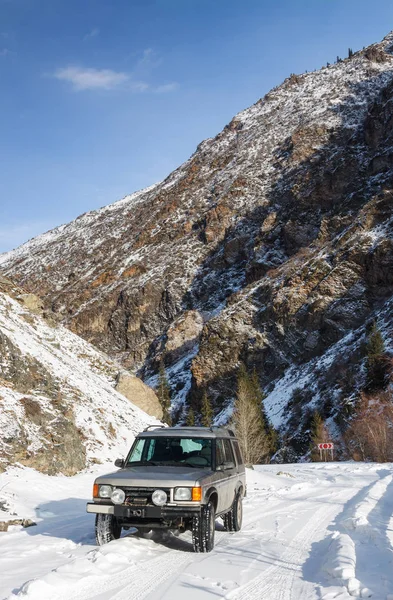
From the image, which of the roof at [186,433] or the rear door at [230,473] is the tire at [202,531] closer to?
the rear door at [230,473]

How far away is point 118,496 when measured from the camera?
715 centimetres

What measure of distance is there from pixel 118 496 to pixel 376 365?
4932cm

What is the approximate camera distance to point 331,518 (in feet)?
33.6

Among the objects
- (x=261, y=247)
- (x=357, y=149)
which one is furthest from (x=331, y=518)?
(x=357, y=149)

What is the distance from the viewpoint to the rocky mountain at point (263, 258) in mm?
73250

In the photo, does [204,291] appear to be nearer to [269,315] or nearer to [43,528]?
[269,315]

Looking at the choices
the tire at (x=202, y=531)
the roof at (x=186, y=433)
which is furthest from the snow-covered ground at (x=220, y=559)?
the roof at (x=186, y=433)

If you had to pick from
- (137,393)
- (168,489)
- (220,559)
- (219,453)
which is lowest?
(220,559)

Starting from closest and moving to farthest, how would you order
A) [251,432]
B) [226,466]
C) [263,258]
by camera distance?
[226,466] → [251,432] → [263,258]

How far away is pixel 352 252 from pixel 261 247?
31.2m

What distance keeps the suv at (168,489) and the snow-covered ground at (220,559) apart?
36 cm

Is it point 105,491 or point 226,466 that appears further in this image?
point 226,466

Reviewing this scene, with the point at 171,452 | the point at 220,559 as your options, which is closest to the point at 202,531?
the point at 220,559

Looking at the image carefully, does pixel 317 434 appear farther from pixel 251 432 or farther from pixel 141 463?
pixel 141 463
